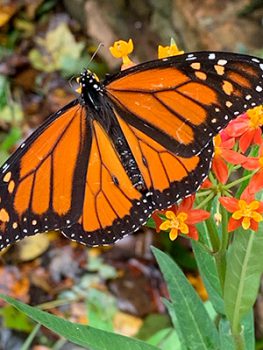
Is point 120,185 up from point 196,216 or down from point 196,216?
up

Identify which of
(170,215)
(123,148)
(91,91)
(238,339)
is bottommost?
(238,339)

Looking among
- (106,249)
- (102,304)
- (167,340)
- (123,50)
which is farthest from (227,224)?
(106,249)

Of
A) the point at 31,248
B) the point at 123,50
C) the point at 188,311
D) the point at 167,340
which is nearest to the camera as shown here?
the point at 123,50

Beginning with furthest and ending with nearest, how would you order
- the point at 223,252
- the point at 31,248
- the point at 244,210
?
the point at 31,248
the point at 223,252
the point at 244,210

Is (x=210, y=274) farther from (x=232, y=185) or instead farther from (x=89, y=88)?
(x=89, y=88)

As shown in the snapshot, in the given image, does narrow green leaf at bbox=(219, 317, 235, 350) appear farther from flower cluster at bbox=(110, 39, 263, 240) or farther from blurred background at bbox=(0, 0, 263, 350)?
blurred background at bbox=(0, 0, 263, 350)

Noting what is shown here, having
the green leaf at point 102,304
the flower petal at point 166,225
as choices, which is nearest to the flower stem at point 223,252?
the flower petal at point 166,225

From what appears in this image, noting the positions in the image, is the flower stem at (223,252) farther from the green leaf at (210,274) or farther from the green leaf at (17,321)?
the green leaf at (17,321)

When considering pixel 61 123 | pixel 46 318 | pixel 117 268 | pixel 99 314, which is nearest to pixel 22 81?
pixel 117 268
